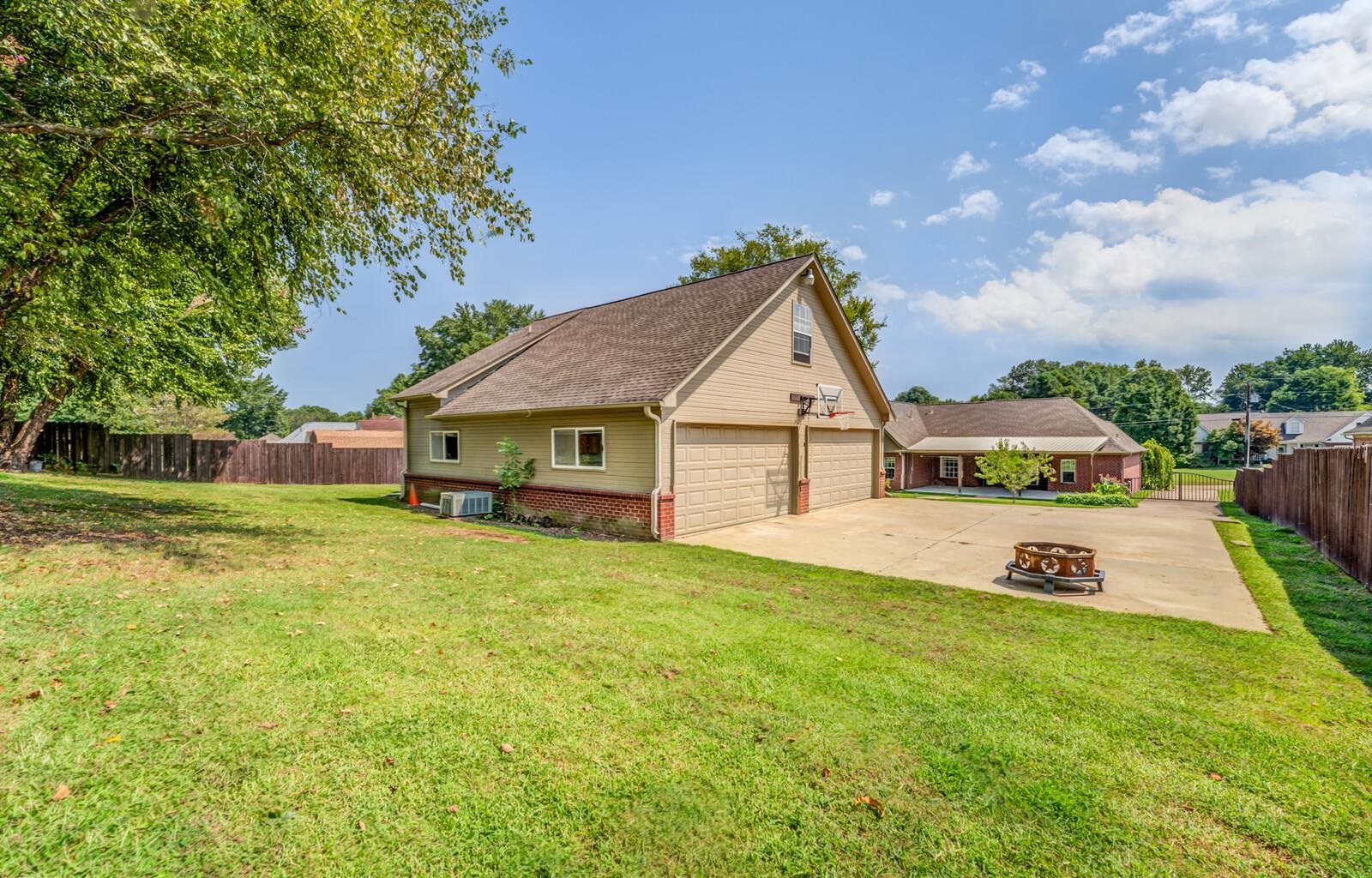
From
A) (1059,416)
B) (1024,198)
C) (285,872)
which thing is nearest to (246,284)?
(285,872)

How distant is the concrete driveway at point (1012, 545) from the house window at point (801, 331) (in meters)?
4.29

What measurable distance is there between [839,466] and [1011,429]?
60.7 ft

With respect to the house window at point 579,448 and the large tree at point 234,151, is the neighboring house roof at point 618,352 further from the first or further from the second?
the large tree at point 234,151

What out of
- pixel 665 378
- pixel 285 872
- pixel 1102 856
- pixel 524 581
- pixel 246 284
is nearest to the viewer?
pixel 285 872

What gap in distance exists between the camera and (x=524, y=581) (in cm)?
711

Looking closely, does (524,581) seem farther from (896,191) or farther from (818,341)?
(896,191)

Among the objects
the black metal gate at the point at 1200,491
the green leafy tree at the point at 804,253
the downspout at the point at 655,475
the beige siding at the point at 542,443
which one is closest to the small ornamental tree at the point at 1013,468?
the black metal gate at the point at 1200,491

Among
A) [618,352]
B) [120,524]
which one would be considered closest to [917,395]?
[618,352]

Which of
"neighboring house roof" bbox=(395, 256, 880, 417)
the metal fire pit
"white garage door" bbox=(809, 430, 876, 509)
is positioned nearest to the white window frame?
"neighboring house roof" bbox=(395, 256, 880, 417)

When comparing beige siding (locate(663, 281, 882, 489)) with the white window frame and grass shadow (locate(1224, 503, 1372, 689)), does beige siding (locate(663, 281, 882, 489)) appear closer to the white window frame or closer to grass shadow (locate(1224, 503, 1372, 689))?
the white window frame

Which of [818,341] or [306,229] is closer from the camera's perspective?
[306,229]

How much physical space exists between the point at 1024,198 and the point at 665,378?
44.6ft

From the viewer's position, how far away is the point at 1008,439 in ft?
97.0

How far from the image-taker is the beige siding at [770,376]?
Result: 1191cm
